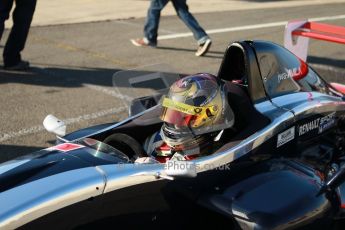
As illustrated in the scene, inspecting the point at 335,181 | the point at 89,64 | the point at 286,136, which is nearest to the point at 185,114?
the point at 286,136

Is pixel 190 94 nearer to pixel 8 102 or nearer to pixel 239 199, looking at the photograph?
pixel 239 199

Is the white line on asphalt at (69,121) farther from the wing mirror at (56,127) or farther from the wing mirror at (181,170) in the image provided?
the wing mirror at (181,170)

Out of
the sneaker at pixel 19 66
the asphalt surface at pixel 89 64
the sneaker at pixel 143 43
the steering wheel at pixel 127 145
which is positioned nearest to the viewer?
the steering wheel at pixel 127 145

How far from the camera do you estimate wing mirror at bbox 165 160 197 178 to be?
8.16 feet

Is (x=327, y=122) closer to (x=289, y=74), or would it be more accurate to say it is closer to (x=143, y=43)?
(x=289, y=74)

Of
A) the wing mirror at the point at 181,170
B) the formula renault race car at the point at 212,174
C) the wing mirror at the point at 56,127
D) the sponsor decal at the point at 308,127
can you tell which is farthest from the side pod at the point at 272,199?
the wing mirror at the point at 56,127

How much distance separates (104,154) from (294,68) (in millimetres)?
1668

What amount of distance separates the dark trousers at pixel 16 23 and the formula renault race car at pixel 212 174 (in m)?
3.31

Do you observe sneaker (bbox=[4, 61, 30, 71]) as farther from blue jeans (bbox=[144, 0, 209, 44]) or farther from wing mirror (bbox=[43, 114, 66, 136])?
wing mirror (bbox=[43, 114, 66, 136])

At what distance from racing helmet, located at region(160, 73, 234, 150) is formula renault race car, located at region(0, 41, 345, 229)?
13 centimetres

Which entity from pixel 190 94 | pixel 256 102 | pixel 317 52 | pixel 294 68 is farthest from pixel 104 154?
pixel 317 52

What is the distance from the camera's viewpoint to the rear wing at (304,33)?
584cm

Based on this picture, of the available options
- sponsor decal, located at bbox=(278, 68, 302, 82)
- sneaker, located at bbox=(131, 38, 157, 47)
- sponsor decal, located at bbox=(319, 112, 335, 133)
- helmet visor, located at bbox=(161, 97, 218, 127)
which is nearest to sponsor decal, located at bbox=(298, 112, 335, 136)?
sponsor decal, located at bbox=(319, 112, 335, 133)

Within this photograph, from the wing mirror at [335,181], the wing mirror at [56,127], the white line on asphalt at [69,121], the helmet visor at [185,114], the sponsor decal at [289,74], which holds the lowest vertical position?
the white line on asphalt at [69,121]
